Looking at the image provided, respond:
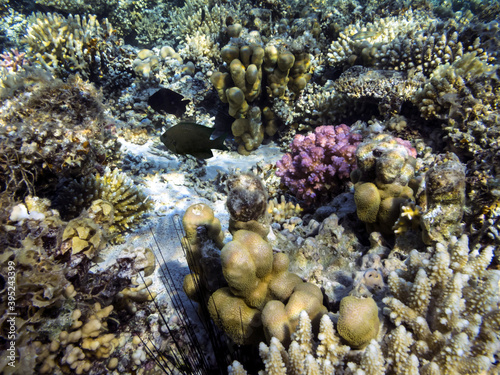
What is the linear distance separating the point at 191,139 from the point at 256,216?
147cm

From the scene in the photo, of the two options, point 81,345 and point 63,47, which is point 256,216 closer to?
point 81,345

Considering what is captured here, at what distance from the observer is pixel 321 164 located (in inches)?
159

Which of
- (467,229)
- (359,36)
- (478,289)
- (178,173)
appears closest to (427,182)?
(467,229)

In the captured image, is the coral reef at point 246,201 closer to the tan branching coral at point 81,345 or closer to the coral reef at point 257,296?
the coral reef at point 257,296

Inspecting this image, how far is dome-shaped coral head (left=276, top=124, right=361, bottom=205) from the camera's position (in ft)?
12.5

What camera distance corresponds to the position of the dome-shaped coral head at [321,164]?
3822 millimetres

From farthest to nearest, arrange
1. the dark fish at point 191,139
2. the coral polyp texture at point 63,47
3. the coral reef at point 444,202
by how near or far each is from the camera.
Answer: the coral polyp texture at point 63,47 < the dark fish at point 191,139 < the coral reef at point 444,202

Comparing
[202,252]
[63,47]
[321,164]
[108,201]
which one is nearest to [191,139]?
[108,201]

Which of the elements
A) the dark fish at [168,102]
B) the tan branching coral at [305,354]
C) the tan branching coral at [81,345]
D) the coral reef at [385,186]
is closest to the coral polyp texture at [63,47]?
the dark fish at [168,102]

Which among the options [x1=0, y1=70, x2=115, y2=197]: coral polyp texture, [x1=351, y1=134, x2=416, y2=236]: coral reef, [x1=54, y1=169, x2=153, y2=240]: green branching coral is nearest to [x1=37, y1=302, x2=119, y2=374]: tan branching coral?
[x1=54, y1=169, x2=153, y2=240]: green branching coral

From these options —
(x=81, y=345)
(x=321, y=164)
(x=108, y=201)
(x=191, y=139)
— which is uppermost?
(x=191, y=139)

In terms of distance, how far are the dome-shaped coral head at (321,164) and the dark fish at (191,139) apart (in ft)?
5.38

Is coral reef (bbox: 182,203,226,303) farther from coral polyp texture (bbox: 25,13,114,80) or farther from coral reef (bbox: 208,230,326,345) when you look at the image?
coral polyp texture (bbox: 25,13,114,80)

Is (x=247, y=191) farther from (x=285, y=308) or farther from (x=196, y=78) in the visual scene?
(x=196, y=78)
